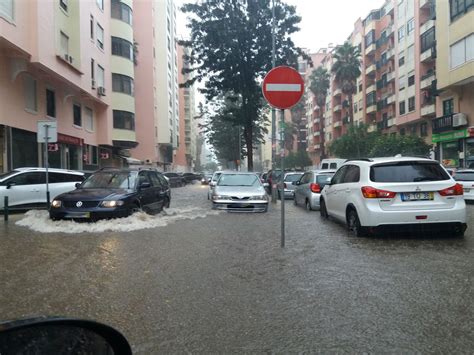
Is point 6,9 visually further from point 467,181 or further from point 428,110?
point 428,110

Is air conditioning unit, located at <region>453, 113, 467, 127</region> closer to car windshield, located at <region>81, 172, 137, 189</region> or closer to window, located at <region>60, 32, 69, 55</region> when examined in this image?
window, located at <region>60, 32, 69, 55</region>

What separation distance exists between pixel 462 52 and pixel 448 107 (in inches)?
249

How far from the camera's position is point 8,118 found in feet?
62.8

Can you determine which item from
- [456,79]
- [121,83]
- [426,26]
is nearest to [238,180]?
[456,79]

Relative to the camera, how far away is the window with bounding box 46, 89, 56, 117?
23672 mm

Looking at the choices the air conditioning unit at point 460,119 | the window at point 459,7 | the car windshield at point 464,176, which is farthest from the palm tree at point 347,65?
the car windshield at point 464,176

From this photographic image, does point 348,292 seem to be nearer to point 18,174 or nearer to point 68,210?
point 68,210

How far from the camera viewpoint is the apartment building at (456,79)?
29797mm

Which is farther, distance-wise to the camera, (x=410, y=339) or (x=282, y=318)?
(x=282, y=318)

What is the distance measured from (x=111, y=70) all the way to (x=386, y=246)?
33.6m

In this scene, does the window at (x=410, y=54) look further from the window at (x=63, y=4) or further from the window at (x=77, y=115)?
the window at (x=63, y=4)

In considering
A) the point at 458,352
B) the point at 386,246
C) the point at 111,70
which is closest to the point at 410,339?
the point at 458,352

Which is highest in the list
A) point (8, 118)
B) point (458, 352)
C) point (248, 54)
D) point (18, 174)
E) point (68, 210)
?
point (248, 54)

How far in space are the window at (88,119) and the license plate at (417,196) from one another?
26583mm
